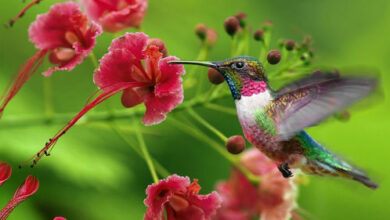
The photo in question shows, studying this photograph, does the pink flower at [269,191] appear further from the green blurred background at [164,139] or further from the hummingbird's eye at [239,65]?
the hummingbird's eye at [239,65]

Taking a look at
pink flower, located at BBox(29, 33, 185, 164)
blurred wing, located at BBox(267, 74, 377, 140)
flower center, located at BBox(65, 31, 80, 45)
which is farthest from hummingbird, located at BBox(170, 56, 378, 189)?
flower center, located at BBox(65, 31, 80, 45)

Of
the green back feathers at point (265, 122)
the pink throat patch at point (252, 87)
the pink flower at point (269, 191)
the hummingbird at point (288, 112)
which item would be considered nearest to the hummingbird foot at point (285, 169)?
the hummingbird at point (288, 112)

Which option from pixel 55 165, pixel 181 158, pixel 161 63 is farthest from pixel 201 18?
pixel 161 63

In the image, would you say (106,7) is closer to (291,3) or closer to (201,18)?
(201,18)

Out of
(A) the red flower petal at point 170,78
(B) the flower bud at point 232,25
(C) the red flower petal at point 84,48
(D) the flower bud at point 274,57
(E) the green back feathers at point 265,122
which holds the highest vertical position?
(C) the red flower petal at point 84,48

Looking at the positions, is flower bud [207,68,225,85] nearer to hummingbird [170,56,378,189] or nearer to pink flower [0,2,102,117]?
hummingbird [170,56,378,189]

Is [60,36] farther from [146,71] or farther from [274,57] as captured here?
[274,57]

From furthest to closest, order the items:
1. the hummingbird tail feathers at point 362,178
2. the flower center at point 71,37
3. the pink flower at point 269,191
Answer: the pink flower at point 269,191 < the flower center at point 71,37 < the hummingbird tail feathers at point 362,178
